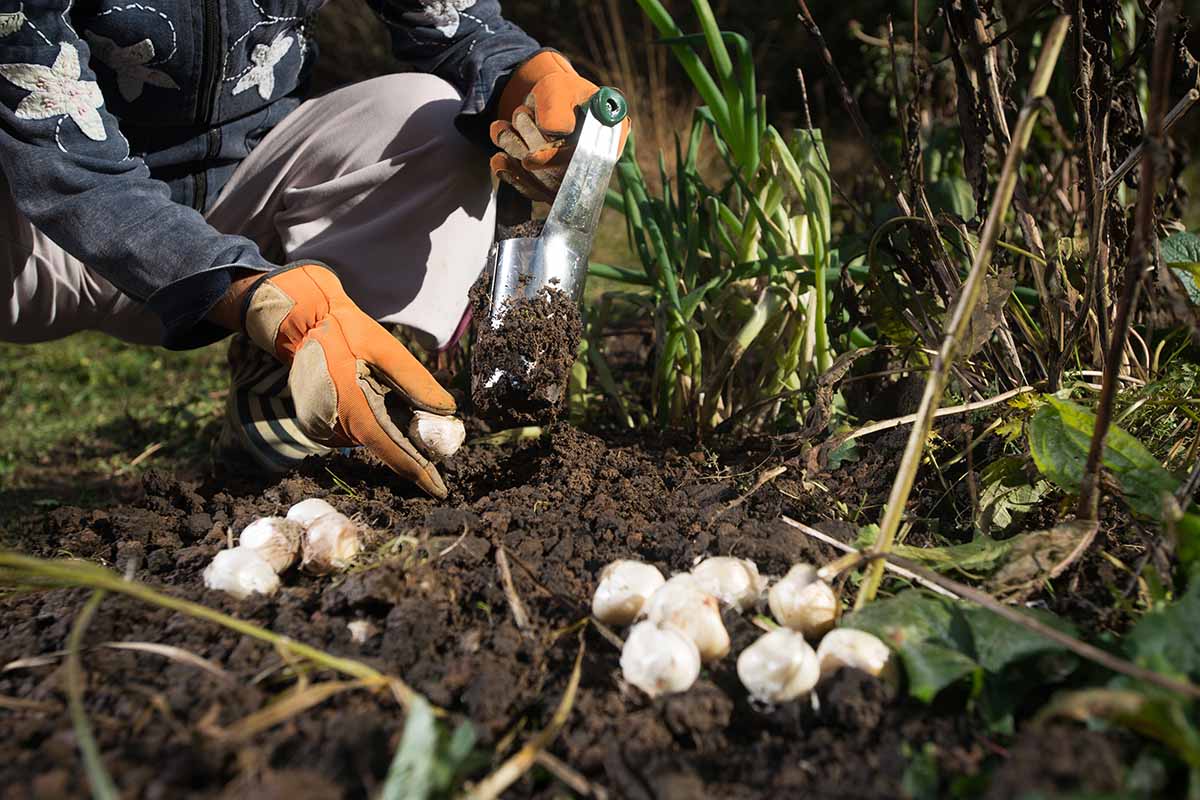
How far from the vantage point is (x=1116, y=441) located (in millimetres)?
993

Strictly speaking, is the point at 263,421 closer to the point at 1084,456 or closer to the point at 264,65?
the point at 264,65

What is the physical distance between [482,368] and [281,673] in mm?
646

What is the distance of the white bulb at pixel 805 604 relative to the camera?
3.07 ft

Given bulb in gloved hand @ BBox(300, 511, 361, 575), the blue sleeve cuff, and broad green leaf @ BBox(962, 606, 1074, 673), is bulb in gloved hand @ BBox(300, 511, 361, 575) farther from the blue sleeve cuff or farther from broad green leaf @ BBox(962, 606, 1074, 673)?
broad green leaf @ BBox(962, 606, 1074, 673)

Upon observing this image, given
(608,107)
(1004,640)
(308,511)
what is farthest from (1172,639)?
(608,107)

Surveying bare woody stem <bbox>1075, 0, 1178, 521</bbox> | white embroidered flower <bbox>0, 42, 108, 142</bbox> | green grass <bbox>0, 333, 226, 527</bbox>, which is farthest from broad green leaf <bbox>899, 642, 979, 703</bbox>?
green grass <bbox>0, 333, 226, 527</bbox>

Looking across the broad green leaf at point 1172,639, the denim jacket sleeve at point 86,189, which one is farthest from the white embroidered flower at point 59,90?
the broad green leaf at point 1172,639

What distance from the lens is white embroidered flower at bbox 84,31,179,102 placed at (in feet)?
5.15

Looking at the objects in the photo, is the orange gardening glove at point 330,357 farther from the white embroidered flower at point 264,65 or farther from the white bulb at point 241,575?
the white embroidered flower at point 264,65

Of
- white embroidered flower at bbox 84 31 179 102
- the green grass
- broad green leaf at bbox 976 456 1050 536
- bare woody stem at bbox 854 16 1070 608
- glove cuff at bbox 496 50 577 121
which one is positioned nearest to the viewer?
bare woody stem at bbox 854 16 1070 608

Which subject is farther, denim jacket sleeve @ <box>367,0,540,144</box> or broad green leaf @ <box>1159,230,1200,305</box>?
denim jacket sleeve @ <box>367,0,540,144</box>

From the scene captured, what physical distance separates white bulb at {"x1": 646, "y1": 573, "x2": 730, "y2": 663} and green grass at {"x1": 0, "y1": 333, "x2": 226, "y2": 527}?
4.98 ft

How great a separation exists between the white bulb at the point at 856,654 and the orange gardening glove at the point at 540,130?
3.31 ft

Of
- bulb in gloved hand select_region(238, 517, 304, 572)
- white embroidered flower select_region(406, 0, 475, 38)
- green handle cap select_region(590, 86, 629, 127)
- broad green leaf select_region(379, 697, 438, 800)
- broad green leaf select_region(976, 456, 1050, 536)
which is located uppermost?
white embroidered flower select_region(406, 0, 475, 38)
